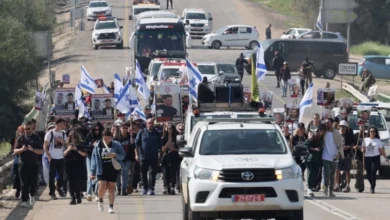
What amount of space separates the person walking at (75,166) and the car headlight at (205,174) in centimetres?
608

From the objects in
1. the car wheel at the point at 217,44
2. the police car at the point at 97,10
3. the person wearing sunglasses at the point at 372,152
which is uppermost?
the police car at the point at 97,10

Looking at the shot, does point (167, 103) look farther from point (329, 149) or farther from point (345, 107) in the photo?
point (329, 149)

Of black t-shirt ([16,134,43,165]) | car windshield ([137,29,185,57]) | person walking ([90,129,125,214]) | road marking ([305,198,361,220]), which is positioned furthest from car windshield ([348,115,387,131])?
car windshield ([137,29,185,57])

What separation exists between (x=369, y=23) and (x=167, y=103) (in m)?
48.5

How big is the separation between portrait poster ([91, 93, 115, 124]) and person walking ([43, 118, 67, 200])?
30.0ft

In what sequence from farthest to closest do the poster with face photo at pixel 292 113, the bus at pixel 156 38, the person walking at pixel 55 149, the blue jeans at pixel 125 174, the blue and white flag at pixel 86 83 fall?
the bus at pixel 156 38 → the blue and white flag at pixel 86 83 → the poster with face photo at pixel 292 113 → the blue jeans at pixel 125 174 → the person walking at pixel 55 149

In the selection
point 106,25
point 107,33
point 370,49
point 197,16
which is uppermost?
point 197,16

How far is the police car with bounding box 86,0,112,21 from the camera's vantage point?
269 ft

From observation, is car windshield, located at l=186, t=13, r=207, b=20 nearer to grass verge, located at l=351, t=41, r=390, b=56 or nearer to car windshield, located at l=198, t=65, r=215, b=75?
grass verge, located at l=351, t=41, r=390, b=56

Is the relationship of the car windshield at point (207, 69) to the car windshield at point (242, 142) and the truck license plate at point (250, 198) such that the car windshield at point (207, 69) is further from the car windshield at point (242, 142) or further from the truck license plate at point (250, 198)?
the truck license plate at point (250, 198)

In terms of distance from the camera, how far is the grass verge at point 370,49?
7394 cm

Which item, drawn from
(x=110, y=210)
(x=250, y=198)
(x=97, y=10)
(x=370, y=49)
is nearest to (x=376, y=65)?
(x=370, y=49)

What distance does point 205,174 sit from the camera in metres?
16.0

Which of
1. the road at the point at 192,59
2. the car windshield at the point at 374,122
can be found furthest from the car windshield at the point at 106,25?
the car windshield at the point at 374,122
